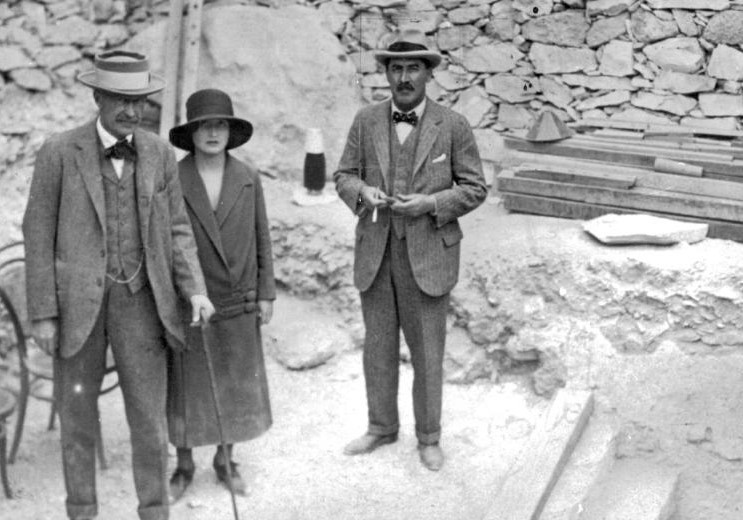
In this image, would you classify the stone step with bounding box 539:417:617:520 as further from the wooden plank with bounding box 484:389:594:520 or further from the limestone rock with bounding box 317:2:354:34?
the limestone rock with bounding box 317:2:354:34

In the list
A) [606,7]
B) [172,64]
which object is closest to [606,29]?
[606,7]

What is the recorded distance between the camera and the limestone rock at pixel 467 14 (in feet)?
28.8

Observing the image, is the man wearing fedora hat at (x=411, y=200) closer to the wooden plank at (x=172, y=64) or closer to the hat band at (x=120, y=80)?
the hat band at (x=120, y=80)

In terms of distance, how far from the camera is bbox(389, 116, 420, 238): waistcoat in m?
5.46

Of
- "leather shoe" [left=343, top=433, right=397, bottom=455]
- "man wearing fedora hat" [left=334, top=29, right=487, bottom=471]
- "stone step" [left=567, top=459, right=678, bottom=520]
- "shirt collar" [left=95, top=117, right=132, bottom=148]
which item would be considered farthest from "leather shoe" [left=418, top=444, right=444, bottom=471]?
"shirt collar" [left=95, top=117, right=132, bottom=148]

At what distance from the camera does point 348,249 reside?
7363 millimetres

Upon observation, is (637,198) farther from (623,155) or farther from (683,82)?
(683,82)

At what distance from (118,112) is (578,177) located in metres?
3.45

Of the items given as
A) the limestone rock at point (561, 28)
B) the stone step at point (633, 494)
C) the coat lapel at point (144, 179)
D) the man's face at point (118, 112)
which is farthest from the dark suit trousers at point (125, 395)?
the limestone rock at point (561, 28)

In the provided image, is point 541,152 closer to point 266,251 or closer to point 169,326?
point 266,251

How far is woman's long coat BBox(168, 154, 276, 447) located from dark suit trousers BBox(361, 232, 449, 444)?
58 cm

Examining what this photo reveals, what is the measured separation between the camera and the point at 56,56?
316 inches

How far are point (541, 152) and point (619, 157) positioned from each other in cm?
57

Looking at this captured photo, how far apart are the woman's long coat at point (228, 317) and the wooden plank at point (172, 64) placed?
2863 mm
